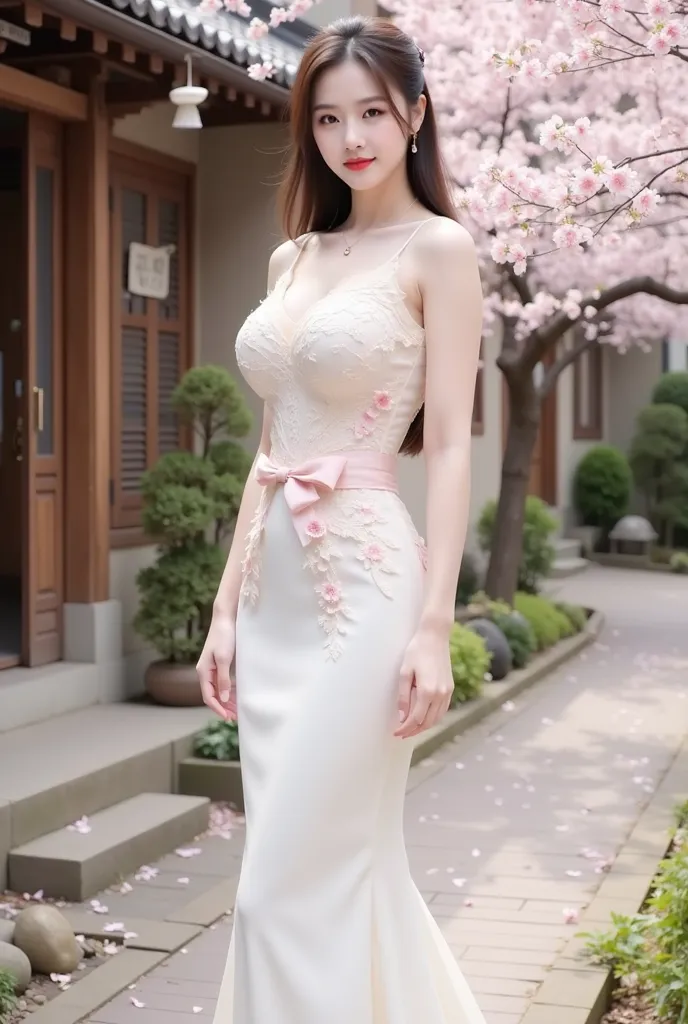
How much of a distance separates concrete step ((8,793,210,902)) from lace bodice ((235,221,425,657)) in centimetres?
251

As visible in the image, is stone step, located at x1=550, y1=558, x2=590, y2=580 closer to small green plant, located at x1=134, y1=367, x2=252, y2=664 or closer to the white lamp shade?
small green plant, located at x1=134, y1=367, x2=252, y2=664

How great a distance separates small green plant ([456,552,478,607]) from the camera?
39.8 feet

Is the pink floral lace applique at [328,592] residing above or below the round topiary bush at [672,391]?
below

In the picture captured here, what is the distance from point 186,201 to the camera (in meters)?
8.05

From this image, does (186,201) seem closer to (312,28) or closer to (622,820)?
(312,28)

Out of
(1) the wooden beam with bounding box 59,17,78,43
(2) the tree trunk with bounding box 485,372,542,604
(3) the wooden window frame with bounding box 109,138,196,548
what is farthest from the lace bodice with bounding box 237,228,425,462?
(2) the tree trunk with bounding box 485,372,542,604

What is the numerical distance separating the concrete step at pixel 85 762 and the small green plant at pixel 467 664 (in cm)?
183

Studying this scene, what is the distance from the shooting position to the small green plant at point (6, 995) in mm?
3605

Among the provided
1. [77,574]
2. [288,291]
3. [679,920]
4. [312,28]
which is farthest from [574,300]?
[288,291]

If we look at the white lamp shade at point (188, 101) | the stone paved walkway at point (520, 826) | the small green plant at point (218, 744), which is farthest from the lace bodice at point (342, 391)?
the white lamp shade at point (188, 101)

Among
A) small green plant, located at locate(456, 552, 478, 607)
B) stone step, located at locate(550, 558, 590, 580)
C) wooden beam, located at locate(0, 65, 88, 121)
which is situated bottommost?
stone step, located at locate(550, 558, 590, 580)

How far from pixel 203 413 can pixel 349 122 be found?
4.64m

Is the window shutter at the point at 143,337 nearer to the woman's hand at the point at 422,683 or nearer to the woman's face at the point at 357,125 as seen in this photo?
the woman's face at the point at 357,125

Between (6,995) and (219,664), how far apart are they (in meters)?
1.47
